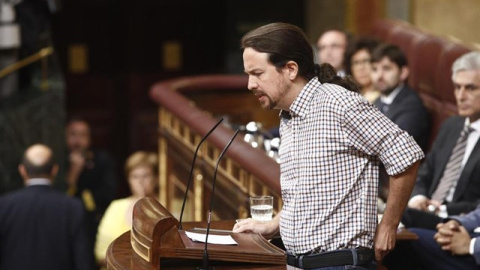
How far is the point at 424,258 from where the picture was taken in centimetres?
412

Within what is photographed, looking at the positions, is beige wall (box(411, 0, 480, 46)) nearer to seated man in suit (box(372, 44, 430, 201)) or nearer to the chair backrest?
the chair backrest

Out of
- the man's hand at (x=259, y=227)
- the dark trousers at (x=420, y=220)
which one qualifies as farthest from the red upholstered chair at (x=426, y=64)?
the man's hand at (x=259, y=227)

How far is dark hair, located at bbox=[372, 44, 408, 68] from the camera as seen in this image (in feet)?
19.7

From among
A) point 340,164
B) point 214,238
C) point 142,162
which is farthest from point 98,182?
point 340,164

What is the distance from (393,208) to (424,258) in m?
0.95

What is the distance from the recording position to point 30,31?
8242 millimetres

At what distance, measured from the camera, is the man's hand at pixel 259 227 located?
136 inches

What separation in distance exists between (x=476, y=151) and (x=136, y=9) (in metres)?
5.74

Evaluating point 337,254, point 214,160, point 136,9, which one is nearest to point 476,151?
point 214,160

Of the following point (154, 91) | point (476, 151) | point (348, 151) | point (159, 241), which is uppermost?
point (348, 151)

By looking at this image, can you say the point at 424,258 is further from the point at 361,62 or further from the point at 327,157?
the point at 361,62

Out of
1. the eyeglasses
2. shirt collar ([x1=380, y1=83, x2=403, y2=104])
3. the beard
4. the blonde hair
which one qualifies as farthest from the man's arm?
the blonde hair

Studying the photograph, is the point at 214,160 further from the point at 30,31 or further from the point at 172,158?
the point at 30,31

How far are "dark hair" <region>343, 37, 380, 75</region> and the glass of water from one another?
2.78m
